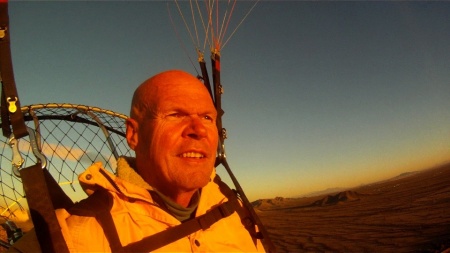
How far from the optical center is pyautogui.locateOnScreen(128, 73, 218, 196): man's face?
2.32 meters

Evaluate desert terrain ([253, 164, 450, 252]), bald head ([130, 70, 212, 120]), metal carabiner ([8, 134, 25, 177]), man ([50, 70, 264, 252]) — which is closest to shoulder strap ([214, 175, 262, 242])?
man ([50, 70, 264, 252])

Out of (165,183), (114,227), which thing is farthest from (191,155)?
(114,227)

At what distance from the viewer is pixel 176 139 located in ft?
7.74

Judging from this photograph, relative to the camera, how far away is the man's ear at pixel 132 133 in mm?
2617

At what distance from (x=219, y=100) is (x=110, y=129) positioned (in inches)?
73.2

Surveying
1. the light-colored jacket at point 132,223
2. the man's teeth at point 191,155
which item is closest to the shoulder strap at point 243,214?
the light-colored jacket at point 132,223

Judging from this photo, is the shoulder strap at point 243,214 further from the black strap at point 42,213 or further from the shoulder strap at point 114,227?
the black strap at point 42,213

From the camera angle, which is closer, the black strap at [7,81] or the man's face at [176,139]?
the black strap at [7,81]

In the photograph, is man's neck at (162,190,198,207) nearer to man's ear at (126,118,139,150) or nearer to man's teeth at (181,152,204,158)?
man's teeth at (181,152,204,158)

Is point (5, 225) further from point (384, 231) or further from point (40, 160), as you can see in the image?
point (384, 231)

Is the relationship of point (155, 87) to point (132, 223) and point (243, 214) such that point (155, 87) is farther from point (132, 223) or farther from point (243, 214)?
point (243, 214)

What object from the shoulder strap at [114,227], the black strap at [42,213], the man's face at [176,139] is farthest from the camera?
the man's face at [176,139]

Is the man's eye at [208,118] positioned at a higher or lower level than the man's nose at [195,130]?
higher

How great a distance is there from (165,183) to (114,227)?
22.1 inches
